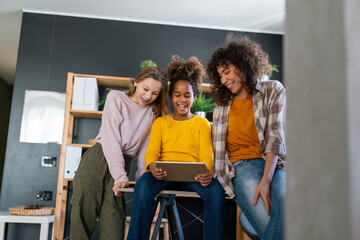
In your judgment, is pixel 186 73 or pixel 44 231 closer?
pixel 186 73

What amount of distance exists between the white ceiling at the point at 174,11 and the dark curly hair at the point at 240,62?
83.3 inches

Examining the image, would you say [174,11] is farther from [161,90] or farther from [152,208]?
[152,208]

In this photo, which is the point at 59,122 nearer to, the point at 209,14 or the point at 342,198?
the point at 209,14

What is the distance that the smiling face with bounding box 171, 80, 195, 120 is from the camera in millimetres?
2098

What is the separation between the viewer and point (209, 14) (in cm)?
412

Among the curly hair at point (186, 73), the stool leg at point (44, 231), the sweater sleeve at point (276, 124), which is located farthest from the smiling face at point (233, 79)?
the stool leg at point (44, 231)

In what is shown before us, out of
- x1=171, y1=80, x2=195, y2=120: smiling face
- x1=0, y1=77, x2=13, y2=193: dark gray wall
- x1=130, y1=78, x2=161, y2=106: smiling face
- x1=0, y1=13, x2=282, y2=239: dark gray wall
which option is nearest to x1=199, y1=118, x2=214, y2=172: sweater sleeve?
x1=171, y1=80, x2=195, y2=120: smiling face

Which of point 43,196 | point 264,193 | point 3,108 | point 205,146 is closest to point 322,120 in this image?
point 264,193

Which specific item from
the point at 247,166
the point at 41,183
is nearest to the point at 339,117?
the point at 247,166

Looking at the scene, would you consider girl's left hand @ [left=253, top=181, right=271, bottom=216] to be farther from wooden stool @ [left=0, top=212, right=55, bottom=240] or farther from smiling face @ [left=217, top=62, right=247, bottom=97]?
wooden stool @ [left=0, top=212, right=55, bottom=240]

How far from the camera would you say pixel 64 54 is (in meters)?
4.07

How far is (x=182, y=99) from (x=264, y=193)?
0.88m

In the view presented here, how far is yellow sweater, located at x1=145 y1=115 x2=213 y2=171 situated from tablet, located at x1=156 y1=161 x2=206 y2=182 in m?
0.17

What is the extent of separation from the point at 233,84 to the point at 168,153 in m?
0.53
